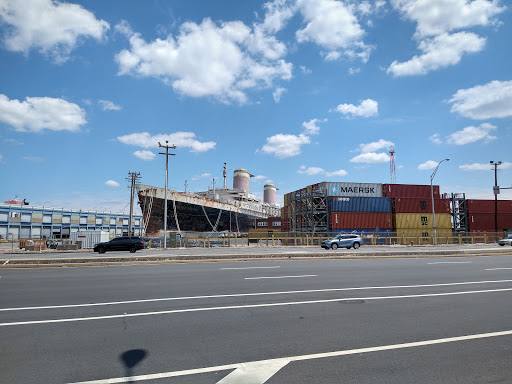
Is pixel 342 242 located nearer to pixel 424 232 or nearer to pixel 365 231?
pixel 365 231

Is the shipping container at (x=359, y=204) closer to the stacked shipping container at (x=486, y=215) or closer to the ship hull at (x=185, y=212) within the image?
the stacked shipping container at (x=486, y=215)

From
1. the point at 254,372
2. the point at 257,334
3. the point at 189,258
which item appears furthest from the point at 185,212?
the point at 254,372

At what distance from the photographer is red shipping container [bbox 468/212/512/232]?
5378cm

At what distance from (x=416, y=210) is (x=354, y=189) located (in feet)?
32.3

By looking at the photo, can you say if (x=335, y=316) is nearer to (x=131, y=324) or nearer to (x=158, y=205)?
(x=131, y=324)

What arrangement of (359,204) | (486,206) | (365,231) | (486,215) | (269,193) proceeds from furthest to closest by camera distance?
(269,193)
(486,206)
(486,215)
(359,204)
(365,231)

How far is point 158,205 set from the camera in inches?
2645

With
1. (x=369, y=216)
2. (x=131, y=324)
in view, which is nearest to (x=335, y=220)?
(x=369, y=216)

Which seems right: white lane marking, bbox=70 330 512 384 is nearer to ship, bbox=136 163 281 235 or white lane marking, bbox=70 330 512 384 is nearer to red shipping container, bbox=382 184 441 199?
red shipping container, bbox=382 184 441 199

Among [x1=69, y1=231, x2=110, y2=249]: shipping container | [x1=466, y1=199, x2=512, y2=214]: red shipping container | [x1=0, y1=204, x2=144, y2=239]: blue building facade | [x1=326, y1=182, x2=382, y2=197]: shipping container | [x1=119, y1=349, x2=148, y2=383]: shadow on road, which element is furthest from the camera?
[x1=0, y1=204, x2=144, y2=239]: blue building facade

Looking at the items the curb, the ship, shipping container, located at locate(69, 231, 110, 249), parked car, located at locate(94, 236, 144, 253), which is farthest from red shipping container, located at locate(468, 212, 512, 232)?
shipping container, located at locate(69, 231, 110, 249)

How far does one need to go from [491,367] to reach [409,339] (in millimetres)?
1173

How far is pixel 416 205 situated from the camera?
157 ft

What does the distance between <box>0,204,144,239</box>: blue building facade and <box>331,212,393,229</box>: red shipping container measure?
40710mm
